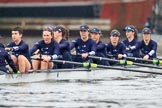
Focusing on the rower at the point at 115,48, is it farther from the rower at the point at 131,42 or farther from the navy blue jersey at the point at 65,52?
the navy blue jersey at the point at 65,52

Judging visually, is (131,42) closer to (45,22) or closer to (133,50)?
(133,50)

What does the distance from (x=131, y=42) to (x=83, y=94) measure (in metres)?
6.42

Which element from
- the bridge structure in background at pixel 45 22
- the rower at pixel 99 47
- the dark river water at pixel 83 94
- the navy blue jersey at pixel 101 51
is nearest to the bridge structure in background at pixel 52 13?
the bridge structure in background at pixel 45 22

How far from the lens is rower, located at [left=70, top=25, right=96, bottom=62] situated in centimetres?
1917

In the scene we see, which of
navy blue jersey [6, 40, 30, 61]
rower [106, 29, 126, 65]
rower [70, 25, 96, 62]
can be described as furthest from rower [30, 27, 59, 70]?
rower [106, 29, 126, 65]

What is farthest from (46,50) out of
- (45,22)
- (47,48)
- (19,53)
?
(45,22)

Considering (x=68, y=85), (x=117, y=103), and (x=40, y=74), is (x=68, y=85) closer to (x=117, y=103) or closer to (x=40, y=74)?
(x=40, y=74)

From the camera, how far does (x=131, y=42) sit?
21.1 m

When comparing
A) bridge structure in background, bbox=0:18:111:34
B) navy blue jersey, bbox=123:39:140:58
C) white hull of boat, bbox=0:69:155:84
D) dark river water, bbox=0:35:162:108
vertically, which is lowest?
dark river water, bbox=0:35:162:108

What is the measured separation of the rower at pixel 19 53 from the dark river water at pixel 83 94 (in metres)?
0.56

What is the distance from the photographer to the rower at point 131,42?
2073 centimetres

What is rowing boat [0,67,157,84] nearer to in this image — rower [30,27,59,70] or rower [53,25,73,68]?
rower [30,27,59,70]

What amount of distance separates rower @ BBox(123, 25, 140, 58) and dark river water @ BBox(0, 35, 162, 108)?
9.27 ft

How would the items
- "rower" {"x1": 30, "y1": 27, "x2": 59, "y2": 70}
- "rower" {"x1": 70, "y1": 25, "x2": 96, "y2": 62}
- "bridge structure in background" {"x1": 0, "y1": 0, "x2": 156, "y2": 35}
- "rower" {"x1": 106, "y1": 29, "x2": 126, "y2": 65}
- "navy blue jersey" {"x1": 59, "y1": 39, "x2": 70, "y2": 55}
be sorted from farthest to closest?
1. "bridge structure in background" {"x1": 0, "y1": 0, "x2": 156, "y2": 35}
2. "rower" {"x1": 106, "y1": 29, "x2": 126, "y2": 65}
3. "rower" {"x1": 70, "y1": 25, "x2": 96, "y2": 62}
4. "navy blue jersey" {"x1": 59, "y1": 39, "x2": 70, "y2": 55}
5. "rower" {"x1": 30, "y1": 27, "x2": 59, "y2": 70}
